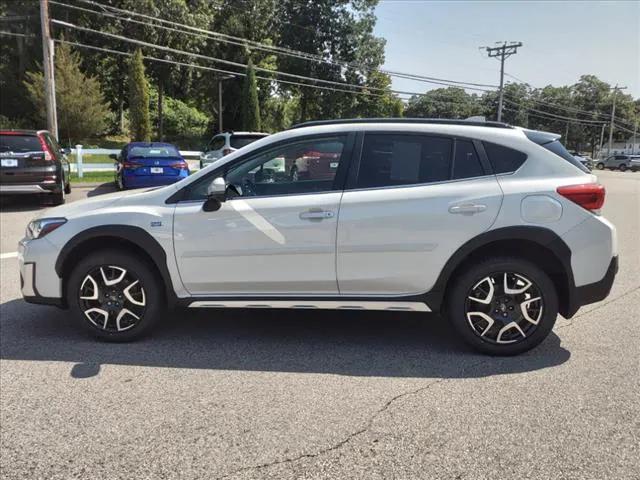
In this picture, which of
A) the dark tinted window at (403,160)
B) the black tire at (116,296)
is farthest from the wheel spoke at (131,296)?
the dark tinted window at (403,160)

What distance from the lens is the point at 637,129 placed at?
98.3 metres

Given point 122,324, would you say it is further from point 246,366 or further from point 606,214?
point 606,214

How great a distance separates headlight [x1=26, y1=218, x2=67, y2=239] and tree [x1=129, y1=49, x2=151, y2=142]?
96.0 feet

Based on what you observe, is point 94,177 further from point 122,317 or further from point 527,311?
point 527,311

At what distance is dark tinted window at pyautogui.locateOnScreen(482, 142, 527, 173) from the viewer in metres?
3.95

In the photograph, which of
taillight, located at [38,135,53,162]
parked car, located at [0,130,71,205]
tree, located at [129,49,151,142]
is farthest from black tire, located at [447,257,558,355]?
tree, located at [129,49,151,142]

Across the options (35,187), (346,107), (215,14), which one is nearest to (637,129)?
(346,107)

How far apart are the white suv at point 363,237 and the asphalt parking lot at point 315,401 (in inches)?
15.5

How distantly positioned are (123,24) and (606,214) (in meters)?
32.1

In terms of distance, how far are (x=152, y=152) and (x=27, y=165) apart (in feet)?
10.9

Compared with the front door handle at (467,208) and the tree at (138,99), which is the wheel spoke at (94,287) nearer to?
the front door handle at (467,208)

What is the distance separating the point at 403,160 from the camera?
4.05m

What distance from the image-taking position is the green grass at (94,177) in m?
18.9

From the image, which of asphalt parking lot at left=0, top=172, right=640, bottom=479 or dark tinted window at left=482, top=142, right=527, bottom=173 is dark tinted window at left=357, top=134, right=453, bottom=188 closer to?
dark tinted window at left=482, top=142, right=527, bottom=173
